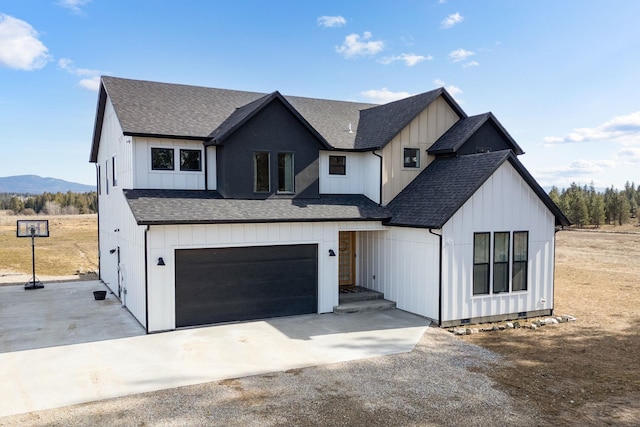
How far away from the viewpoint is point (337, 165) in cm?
1527

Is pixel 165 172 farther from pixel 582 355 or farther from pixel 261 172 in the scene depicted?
pixel 582 355

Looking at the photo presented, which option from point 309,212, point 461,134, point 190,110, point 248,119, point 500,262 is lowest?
point 500,262

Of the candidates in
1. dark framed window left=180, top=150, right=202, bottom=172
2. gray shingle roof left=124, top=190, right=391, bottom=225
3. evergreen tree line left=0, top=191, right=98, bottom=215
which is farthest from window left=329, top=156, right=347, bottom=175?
evergreen tree line left=0, top=191, right=98, bottom=215

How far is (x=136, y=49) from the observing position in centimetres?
1758

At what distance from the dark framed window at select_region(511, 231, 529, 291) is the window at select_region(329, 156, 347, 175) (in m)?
5.95

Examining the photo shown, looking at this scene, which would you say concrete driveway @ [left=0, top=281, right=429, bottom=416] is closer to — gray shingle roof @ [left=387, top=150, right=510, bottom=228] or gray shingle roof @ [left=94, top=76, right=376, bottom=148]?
gray shingle roof @ [left=387, top=150, right=510, bottom=228]

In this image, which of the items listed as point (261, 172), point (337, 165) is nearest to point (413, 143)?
point (337, 165)

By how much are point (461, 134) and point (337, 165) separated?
4.33 meters

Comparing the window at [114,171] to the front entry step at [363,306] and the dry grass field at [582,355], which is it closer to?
the dry grass field at [582,355]

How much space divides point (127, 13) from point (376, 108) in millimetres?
10838

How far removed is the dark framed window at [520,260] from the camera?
41.7 feet

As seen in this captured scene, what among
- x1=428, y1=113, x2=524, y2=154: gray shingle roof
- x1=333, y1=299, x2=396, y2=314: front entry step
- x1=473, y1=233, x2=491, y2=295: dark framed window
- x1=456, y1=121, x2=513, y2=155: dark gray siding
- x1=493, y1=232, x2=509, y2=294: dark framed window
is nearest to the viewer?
x1=473, y1=233, x2=491, y2=295: dark framed window

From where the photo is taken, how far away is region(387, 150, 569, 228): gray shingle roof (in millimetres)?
11922

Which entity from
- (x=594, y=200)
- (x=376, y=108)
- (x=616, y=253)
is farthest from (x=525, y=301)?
Answer: (x=594, y=200)
